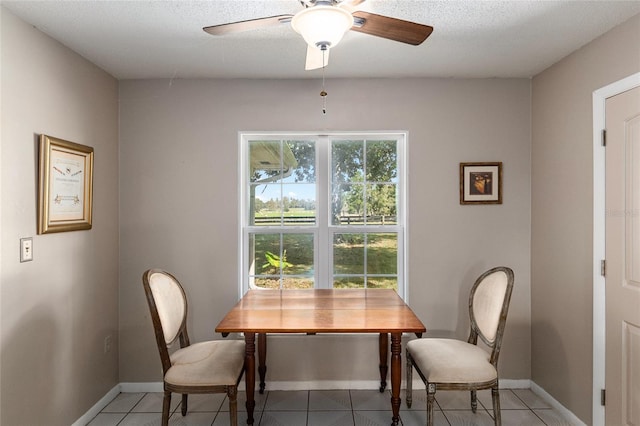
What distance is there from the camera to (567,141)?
2.69m

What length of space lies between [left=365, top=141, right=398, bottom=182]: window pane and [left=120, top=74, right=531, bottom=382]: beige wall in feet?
0.53

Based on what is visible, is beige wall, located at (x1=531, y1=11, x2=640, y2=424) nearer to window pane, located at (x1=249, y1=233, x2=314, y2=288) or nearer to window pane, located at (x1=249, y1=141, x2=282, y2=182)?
window pane, located at (x1=249, y1=233, x2=314, y2=288)

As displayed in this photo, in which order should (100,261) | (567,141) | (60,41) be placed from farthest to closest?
(100,261) < (567,141) < (60,41)

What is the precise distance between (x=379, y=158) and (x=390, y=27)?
167 centimetres

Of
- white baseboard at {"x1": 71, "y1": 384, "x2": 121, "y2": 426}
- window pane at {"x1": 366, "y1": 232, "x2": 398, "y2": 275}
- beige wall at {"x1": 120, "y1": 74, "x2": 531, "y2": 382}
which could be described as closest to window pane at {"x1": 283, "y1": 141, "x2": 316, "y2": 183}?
beige wall at {"x1": 120, "y1": 74, "x2": 531, "y2": 382}

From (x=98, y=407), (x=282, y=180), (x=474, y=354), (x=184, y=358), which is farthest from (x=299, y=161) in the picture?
(x=98, y=407)

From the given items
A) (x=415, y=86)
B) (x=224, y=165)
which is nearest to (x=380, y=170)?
(x=415, y=86)

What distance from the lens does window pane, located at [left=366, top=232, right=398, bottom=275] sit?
10.7 feet

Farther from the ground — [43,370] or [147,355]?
[43,370]

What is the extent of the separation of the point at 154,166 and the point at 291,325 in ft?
5.86

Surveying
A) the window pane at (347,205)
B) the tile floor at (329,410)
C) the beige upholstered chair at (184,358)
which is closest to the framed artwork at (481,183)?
the window pane at (347,205)

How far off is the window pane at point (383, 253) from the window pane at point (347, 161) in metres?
0.51

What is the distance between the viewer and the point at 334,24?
1.48 metres

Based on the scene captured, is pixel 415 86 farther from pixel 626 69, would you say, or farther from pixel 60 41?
pixel 60 41
